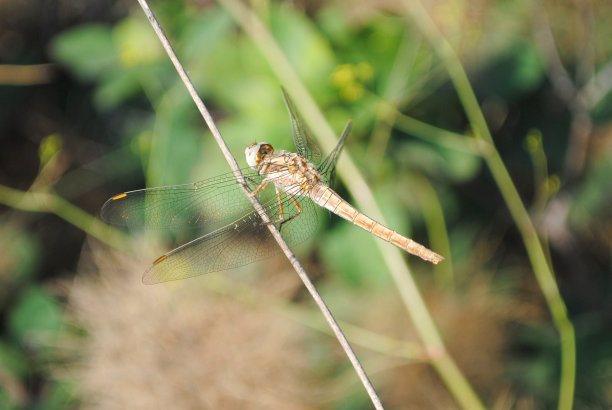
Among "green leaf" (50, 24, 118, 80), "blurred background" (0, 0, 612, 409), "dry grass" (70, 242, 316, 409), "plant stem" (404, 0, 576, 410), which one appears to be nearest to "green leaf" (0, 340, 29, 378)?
"blurred background" (0, 0, 612, 409)

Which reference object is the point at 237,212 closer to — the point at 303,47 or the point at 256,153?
the point at 256,153

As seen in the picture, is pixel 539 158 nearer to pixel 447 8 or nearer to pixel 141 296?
pixel 447 8

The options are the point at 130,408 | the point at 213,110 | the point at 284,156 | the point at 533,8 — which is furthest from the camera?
the point at 213,110

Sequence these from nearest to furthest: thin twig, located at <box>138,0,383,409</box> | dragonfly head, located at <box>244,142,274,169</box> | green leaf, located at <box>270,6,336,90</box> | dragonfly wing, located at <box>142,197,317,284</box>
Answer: thin twig, located at <box>138,0,383,409</box> < dragonfly wing, located at <box>142,197,317,284</box> < dragonfly head, located at <box>244,142,274,169</box> < green leaf, located at <box>270,6,336,90</box>

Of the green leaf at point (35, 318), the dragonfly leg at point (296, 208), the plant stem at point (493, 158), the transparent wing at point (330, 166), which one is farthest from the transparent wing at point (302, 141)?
the green leaf at point (35, 318)

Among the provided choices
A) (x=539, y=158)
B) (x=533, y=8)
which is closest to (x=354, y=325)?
(x=539, y=158)

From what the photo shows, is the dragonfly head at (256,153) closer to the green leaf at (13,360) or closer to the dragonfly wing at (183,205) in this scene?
the dragonfly wing at (183,205)

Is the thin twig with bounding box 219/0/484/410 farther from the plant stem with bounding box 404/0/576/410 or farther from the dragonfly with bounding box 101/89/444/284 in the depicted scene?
the plant stem with bounding box 404/0/576/410
